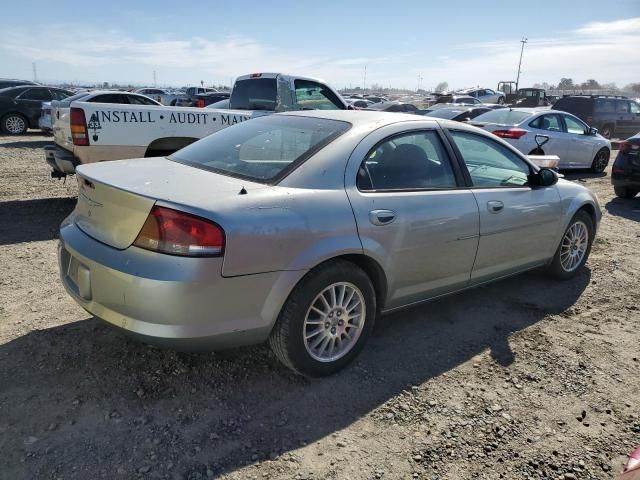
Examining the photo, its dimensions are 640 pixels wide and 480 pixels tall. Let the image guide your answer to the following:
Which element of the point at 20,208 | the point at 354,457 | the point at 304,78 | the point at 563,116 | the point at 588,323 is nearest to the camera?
the point at 354,457

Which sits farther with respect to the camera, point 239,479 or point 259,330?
point 259,330

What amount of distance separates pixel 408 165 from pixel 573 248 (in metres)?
2.47

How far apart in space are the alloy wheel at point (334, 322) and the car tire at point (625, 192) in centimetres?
815

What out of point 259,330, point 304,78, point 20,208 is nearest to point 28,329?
point 259,330

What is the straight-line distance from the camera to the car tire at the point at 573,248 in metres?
4.80

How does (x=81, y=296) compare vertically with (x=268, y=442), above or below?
above

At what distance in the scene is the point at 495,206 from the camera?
3.84m

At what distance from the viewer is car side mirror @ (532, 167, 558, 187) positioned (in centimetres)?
429

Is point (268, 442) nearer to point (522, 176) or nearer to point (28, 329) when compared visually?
point (28, 329)

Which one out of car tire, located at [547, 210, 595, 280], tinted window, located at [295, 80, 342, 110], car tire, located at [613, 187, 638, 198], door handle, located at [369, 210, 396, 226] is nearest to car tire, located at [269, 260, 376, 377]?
door handle, located at [369, 210, 396, 226]

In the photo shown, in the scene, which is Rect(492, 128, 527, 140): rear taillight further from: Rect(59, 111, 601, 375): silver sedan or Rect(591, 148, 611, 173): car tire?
Rect(59, 111, 601, 375): silver sedan

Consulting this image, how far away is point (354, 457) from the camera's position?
248cm

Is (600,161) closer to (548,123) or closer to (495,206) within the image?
(548,123)

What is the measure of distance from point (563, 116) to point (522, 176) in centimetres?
852
